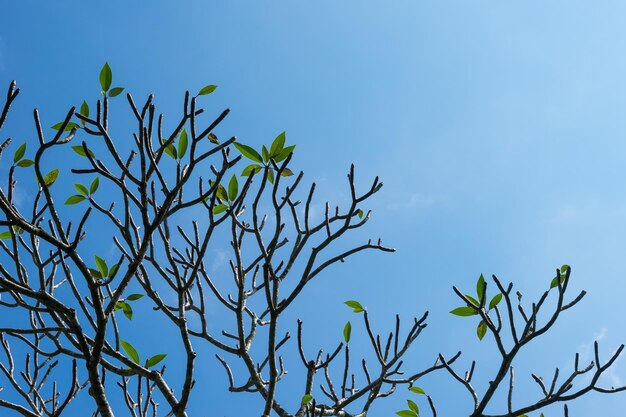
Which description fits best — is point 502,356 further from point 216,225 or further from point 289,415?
point 216,225

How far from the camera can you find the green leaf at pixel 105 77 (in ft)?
7.49

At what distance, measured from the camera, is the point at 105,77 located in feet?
7.50

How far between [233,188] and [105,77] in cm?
67

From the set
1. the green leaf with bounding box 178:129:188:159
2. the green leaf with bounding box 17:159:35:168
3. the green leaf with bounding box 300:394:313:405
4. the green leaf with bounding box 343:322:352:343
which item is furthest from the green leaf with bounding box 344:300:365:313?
the green leaf with bounding box 17:159:35:168

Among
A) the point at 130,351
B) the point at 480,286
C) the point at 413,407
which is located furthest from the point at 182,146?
the point at 413,407

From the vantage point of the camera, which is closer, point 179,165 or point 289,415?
point 179,165

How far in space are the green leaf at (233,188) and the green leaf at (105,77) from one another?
2.02 ft

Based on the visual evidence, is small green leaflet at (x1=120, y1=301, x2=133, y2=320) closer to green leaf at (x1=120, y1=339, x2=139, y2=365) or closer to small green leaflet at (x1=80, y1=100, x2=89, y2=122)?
green leaf at (x1=120, y1=339, x2=139, y2=365)

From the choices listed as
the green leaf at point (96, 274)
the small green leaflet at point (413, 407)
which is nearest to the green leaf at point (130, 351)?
the green leaf at point (96, 274)

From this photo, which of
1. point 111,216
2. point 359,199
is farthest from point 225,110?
point 111,216

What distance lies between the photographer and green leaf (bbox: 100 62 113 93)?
7.49 feet

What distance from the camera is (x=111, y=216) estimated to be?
2.34 metres

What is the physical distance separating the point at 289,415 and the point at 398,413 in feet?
1.69

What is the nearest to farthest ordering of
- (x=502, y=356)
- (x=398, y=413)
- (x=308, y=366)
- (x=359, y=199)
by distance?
(x=502, y=356), (x=359, y=199), (x=308, y=366), (x=398, y=413)
